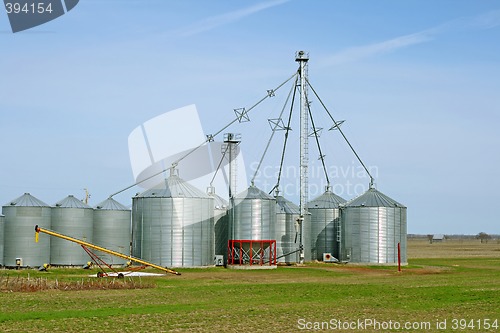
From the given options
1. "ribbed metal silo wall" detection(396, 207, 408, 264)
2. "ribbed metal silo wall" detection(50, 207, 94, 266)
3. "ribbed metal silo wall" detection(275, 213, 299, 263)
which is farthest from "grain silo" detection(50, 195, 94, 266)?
"ribbed metal silo wall" detection(396, 207, 408, 264)

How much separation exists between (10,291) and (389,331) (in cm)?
2532

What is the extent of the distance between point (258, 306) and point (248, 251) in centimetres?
4014

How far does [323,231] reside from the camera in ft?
301

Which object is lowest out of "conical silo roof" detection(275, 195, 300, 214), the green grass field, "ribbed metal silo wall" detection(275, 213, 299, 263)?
the green grass field

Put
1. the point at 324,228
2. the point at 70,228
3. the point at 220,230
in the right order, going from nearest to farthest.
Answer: the point at 70,228 < the point at 220,230 < the point at 324,228

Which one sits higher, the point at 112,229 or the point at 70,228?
the point at 70,228

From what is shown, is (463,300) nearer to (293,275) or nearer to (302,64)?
(293,275)

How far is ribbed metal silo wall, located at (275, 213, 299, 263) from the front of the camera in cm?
8488

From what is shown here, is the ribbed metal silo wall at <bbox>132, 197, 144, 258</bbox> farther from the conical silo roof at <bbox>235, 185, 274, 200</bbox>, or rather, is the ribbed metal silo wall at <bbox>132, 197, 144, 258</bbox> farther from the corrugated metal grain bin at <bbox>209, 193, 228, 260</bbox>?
the conical silo roof at <bbox>235, 185, 274, 200</bbox>

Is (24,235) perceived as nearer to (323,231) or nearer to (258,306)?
(323,231)

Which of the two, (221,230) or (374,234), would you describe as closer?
(221,230)

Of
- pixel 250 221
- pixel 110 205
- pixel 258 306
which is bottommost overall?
pixel 258 306

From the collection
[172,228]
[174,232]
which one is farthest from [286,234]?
[172,228]

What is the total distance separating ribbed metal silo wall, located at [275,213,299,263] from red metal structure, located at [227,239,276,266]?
22.0 feet
